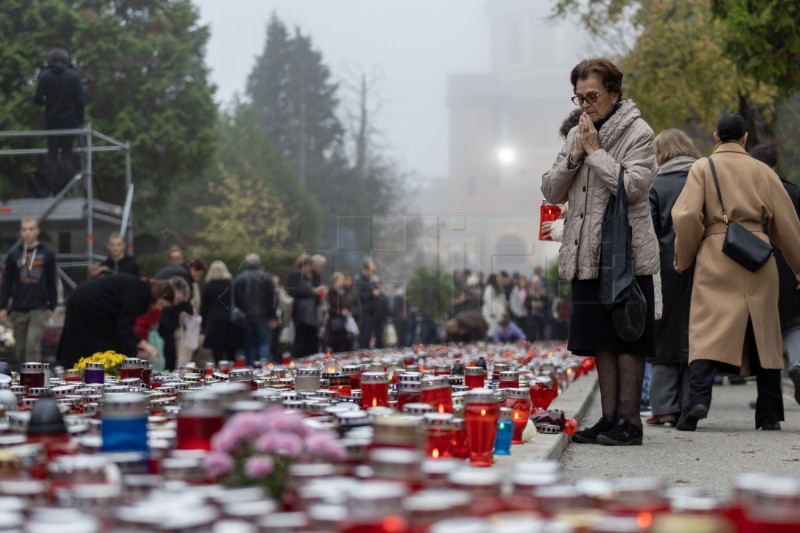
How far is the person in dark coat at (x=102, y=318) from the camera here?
11.7 meters

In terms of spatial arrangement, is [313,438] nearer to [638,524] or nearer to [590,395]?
[638,524]

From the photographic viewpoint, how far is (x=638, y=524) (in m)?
3.12

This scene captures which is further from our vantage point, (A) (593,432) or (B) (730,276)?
(B) (730,276)

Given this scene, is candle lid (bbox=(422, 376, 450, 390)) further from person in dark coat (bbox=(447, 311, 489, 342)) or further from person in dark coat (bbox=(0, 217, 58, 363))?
person in dark coat (bbox=(447, 311, 489, 342))

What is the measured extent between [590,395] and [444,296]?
23633 mm

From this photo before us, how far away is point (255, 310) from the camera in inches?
701

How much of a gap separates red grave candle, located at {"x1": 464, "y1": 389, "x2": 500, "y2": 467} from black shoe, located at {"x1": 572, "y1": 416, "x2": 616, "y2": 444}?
2.40m

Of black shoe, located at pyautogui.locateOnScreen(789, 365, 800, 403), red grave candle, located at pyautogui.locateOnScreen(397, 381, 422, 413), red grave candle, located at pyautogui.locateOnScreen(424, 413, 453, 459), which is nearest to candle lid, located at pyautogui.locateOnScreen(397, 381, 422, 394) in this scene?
red grave candle, located at pyautogui.locateOnScreen(397, 381, 422, 413)

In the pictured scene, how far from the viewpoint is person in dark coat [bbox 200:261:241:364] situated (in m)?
17.4

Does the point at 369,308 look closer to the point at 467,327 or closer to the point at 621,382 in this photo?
the point at 467,327

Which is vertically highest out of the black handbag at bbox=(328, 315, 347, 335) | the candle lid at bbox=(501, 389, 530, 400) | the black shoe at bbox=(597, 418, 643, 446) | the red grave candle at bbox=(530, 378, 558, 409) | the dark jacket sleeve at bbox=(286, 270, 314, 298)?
the dark jacket sleeve at bbox=(286, 270, 314, 298)

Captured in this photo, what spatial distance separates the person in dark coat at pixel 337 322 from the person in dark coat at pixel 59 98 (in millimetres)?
5119

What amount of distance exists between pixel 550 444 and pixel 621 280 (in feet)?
3.45

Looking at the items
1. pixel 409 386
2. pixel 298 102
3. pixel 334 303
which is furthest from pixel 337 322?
pixel 298 102
